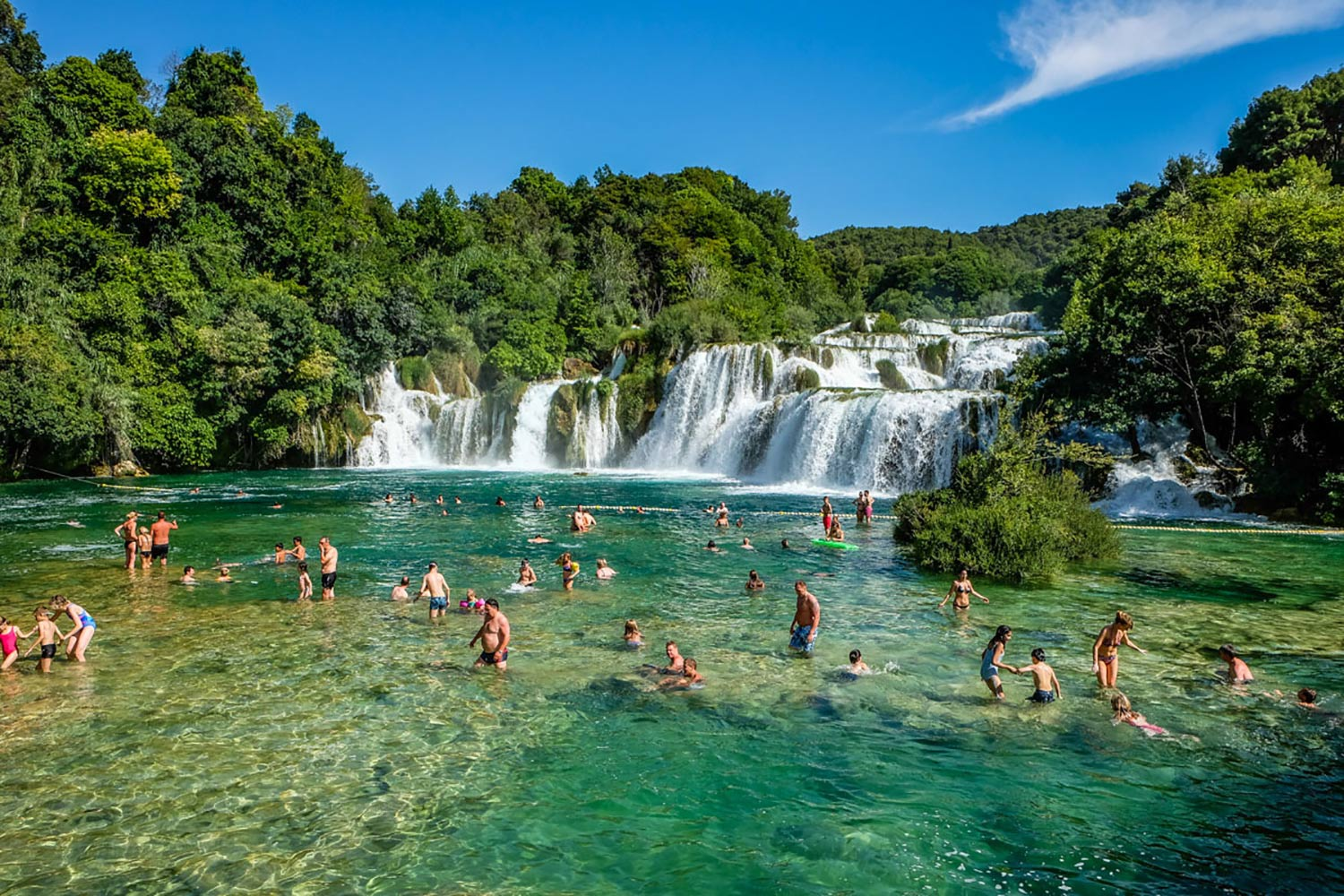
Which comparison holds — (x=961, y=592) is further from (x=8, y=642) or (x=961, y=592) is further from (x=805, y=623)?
(x=8, y=642)

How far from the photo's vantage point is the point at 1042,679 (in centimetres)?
1042

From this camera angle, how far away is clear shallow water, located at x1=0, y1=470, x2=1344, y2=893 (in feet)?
22.8

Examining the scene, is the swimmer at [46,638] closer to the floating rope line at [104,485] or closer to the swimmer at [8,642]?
the swimmer at [8,642]

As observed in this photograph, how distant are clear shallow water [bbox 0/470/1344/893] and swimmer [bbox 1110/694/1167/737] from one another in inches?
7.1

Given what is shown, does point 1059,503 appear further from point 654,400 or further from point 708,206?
point 708,206

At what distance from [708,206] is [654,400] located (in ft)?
115

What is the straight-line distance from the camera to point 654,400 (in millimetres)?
48594

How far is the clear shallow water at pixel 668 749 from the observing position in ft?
22.8

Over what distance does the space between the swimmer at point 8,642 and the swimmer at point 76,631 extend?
575mm

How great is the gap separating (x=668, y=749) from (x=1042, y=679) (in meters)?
4.74

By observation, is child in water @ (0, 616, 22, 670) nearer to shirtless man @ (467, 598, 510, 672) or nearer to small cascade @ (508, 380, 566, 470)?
shirtless man @ (467, 598, 510, 672)

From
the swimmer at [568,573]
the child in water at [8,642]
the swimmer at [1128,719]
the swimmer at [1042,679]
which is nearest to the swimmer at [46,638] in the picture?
the child in water at [8,642]

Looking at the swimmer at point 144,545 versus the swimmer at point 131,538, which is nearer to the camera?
the swimmer at point 131,538

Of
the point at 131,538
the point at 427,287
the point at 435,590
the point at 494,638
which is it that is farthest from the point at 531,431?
the point at 494,638
